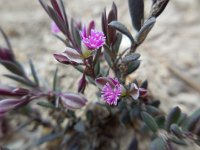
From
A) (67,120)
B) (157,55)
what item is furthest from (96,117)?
(157,55)

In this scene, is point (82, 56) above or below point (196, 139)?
above

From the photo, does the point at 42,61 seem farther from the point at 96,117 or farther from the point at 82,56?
the point at 82,56

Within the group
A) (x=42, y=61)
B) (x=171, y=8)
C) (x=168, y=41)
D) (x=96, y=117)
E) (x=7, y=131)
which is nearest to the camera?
(x=96, y=117)

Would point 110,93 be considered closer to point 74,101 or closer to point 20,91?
point 74,101

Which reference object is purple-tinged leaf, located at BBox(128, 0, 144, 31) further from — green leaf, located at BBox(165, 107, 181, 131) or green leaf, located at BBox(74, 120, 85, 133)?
green leaf, located at BBox(74, 120, 85, 133)

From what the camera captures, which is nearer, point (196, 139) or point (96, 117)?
point (196, 139)

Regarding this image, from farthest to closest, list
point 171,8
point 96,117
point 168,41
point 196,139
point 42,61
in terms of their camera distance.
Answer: point 171,8, point 168,41, point 42,61, point 96,117, point 196,139

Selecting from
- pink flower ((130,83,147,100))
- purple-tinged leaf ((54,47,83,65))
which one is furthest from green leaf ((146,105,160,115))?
purple-tinged leaf ((54,47,83,65))

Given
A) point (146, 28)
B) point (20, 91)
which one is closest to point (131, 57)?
point (146, 28)
